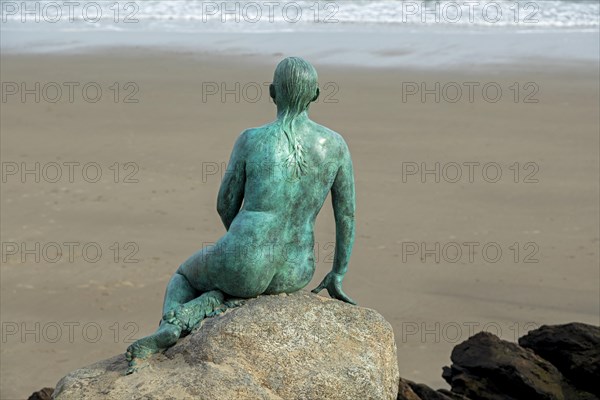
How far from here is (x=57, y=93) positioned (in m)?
16.9

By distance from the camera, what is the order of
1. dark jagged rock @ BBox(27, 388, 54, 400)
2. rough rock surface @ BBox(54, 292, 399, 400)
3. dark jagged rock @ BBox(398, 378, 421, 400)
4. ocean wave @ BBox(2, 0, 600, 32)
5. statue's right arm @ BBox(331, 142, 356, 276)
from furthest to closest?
ocean wave @ BBox(2, 0, 600, 32), dark jagged rock @ BBox(27, 388, 54, 400), dark jagged rock @ BBox(398, 378, 421, 400), statue's right arm @ BBox(331, 142, 356, 276), rough rock surface @ BBox(54, 292, 399, 400)

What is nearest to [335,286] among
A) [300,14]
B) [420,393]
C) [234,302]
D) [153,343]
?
[234,302]

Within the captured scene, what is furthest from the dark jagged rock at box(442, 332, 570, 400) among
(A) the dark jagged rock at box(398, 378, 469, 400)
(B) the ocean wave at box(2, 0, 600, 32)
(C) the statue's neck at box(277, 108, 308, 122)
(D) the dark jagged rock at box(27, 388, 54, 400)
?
(B) the ocean wave at box(2, 0, 600, 32)

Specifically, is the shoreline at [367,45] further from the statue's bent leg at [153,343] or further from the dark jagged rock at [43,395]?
the statue's bent leg at [153,343]

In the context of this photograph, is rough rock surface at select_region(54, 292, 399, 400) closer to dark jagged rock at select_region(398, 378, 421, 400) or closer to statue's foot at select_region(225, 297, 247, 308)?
statue's foot at select_region(225, 297, 247, 308)

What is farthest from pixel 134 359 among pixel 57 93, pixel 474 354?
pixel 57 93

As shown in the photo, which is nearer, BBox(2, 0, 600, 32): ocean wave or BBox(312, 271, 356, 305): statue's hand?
BBox(312, 271, 356, 305): statue's hand

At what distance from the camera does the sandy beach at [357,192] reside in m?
9.48

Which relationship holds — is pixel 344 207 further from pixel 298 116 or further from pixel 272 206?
pixel 298 116

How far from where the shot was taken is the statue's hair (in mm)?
5637

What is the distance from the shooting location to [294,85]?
5.64 m

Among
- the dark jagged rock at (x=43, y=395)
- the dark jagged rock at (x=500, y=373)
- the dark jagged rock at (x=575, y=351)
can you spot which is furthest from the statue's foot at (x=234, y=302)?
the dark jagged rock at (x=575, y=351)

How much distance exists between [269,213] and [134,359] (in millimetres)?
963

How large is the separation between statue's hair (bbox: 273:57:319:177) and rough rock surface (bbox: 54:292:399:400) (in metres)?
0.71
